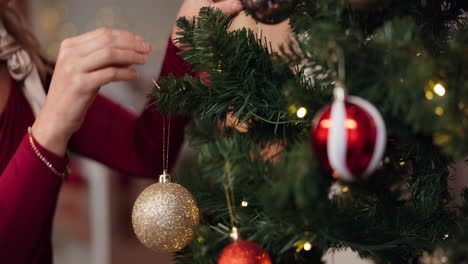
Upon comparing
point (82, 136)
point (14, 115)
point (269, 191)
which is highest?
point (269, 191)

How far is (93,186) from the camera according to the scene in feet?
6.31

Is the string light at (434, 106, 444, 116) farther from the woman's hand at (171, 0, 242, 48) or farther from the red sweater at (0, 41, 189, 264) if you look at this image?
the red sweater at (0, 41, 189, 264)

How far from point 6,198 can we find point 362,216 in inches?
19.2

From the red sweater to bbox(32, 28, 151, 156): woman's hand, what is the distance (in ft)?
0.19

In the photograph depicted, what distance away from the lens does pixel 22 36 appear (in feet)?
3.10

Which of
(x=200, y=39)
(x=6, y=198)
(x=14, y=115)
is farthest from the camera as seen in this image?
(x=14, y=115)

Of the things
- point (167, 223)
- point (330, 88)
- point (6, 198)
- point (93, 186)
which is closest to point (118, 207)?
point (93, 186)

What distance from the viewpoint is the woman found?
0.54 meters

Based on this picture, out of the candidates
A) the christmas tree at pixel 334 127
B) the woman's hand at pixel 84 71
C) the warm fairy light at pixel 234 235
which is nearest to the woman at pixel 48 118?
the woman's hand at pixel 84 71

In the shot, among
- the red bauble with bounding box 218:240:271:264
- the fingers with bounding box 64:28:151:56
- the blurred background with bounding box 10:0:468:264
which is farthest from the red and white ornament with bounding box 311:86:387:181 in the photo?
the blurred background with bounding box 10:0:468:264

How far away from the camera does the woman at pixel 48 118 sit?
54 cm

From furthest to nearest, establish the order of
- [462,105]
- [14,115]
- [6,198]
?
[14,115], [6,198], [462,105]

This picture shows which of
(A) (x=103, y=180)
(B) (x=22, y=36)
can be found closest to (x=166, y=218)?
(B) (x=22, y=36)

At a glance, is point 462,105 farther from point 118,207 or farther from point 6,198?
point 118,207
